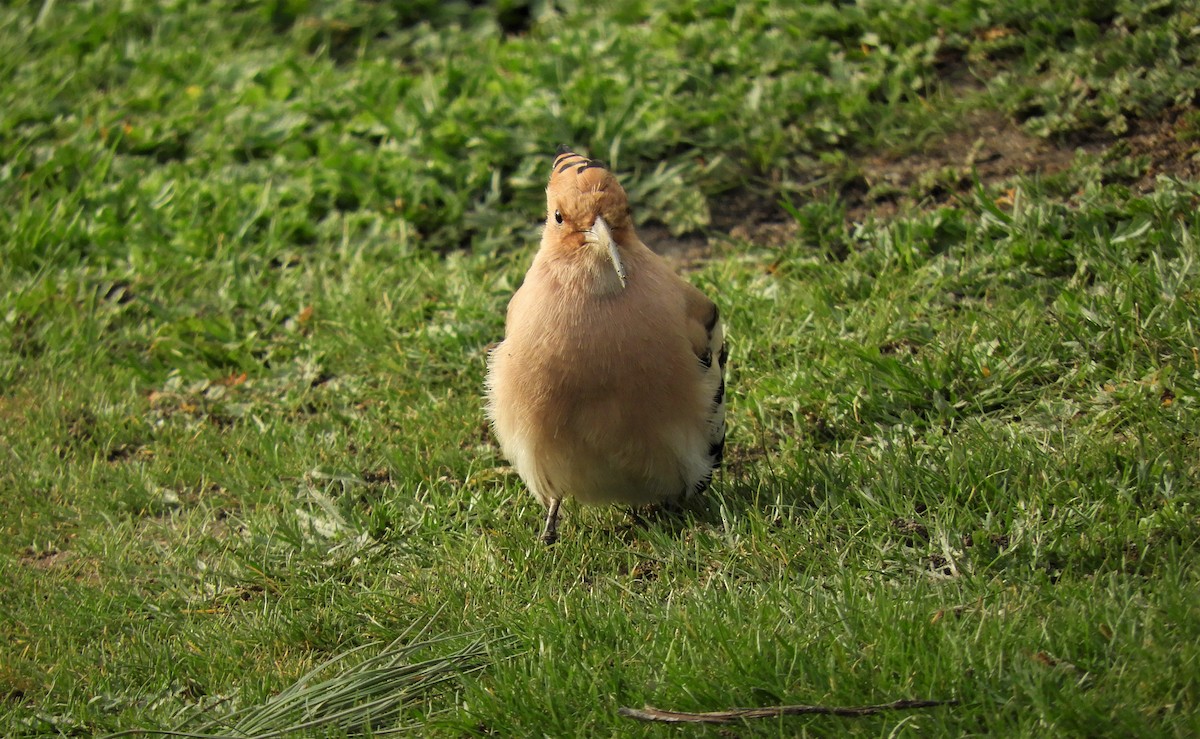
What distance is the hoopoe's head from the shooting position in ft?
13.0

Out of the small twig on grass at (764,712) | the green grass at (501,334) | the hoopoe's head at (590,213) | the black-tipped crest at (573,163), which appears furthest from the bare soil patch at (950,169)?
the small twig on grass at (764,712)

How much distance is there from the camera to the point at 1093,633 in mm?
3043

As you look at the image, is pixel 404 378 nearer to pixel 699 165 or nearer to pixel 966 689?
pixel 699 165

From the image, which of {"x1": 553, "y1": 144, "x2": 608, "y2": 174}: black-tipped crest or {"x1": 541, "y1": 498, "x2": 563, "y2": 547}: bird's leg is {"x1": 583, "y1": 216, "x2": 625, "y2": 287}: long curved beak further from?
{"x1": 541, "y1": 498, "x2": 563, "y2": 547}: bird's leg

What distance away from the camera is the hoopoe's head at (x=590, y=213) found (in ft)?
13.0

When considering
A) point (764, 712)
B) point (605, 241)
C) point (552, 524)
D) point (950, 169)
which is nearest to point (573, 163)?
point (605, 241)

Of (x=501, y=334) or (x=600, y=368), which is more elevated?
(x=600, y=368)

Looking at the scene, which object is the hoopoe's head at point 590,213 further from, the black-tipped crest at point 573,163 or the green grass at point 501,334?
the green grass at point 501,334

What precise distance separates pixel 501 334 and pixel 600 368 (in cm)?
144

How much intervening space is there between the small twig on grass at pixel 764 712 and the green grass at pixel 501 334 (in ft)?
0.09

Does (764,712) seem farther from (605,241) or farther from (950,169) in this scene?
(950,169)

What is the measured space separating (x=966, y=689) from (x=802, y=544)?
2.81 feet

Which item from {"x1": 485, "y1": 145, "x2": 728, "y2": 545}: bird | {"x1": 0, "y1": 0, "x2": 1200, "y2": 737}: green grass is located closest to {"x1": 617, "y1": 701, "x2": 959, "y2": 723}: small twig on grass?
{"x1": 0, "y1": 0, "x2": 1200, "y2": 737}: green grass

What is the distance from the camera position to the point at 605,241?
3.88m
